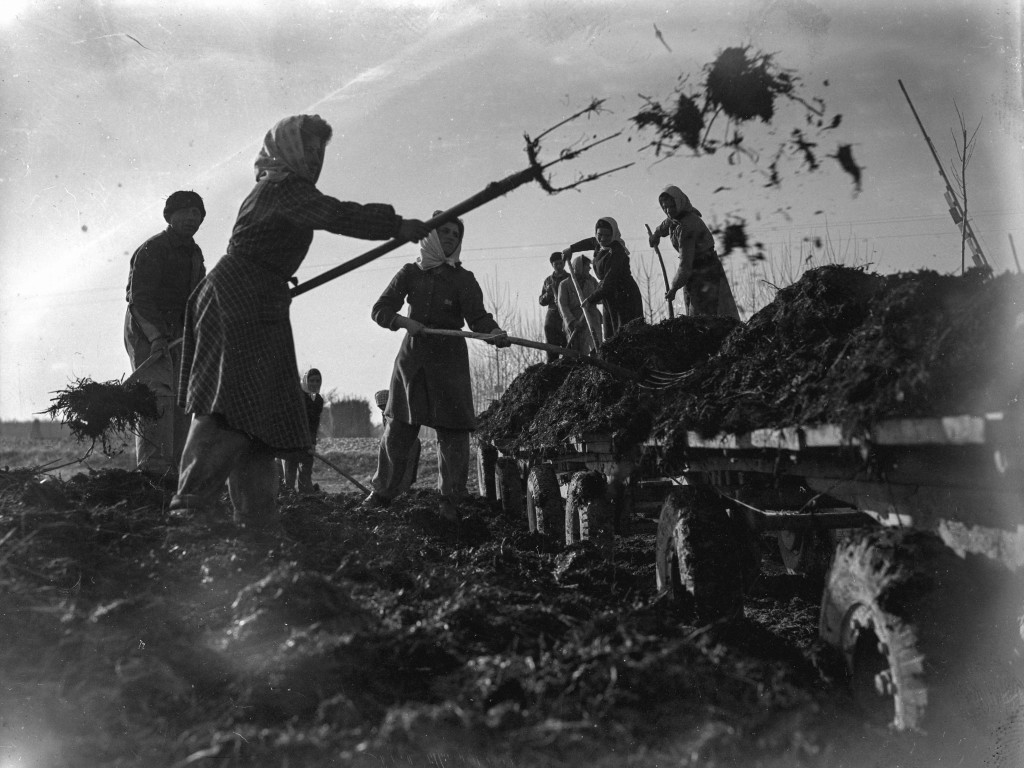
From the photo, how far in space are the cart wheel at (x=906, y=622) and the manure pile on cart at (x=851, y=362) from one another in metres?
0.38

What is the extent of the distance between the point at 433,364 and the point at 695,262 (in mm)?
2695

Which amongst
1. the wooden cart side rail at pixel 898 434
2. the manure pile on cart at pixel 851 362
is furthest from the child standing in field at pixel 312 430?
the wooden cart side rail at pixel 898 434

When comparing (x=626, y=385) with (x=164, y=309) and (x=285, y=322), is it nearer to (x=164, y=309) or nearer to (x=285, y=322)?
(x=285, y=322)

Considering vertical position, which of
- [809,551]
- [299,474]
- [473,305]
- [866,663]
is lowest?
[809,551]

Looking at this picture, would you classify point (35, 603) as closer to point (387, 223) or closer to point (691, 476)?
point (387, 223)

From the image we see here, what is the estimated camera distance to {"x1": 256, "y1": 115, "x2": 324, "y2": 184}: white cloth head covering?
390 cm

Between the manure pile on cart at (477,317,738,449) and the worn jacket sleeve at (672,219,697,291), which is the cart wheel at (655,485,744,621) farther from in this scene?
the worn jacket sleeve at (672,219,697,291)

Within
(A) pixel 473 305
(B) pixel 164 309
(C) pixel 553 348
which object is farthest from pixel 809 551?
(B) pixel 164 309

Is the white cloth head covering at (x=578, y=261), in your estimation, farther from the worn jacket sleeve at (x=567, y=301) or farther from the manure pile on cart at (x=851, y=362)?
the manure pile on cart at (x=851, y=362)

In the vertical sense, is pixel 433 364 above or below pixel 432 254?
below

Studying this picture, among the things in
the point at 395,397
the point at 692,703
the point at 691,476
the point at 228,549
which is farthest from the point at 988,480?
the point at 395,397

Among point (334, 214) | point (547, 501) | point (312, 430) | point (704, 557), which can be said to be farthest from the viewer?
point (312, 430)

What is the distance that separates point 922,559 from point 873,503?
1.84 ft

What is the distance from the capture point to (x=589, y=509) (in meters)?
5.21
